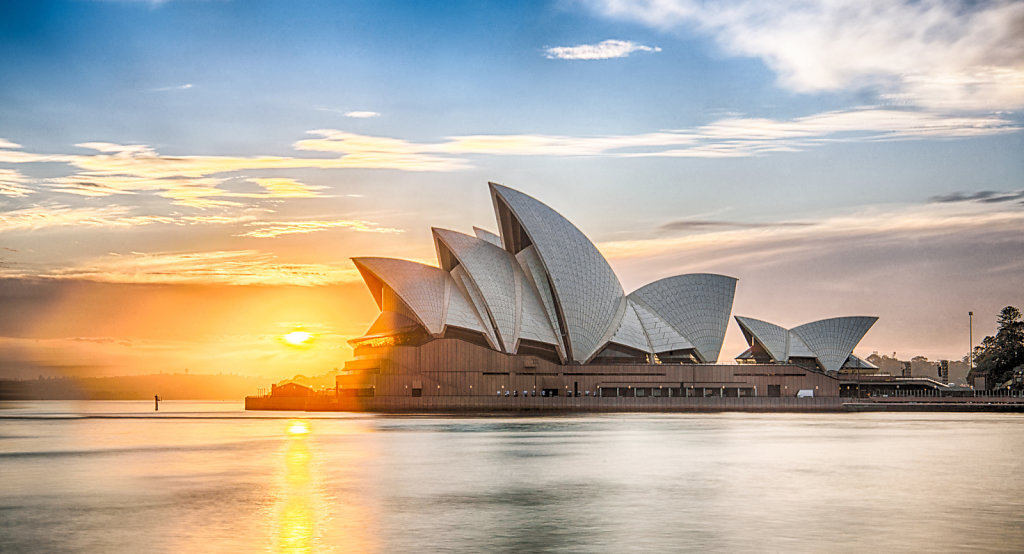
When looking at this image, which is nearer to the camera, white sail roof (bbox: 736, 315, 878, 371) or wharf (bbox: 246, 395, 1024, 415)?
wharf (bbox: 246, 395, 1024, 415)

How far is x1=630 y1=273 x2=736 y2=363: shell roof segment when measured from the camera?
99.0 meters

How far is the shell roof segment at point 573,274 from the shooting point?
87062 mm

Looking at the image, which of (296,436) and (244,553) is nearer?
(244,553)

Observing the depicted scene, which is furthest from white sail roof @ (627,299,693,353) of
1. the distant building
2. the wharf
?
the distant building

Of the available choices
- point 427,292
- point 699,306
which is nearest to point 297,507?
point 427,292

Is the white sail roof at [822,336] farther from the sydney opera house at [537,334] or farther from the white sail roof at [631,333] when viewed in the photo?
the white sail roof at [631,333]

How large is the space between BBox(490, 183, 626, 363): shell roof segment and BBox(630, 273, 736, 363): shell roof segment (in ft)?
18.5

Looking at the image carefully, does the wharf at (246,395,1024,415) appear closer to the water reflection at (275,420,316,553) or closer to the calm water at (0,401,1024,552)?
the calm water at (0,401,1024,552)

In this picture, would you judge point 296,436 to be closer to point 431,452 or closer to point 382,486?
point 431,452

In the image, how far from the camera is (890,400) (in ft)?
325

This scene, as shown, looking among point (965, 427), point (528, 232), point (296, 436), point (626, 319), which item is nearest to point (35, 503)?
point (296, 436)

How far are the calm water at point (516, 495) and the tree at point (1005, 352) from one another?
65.2 meters

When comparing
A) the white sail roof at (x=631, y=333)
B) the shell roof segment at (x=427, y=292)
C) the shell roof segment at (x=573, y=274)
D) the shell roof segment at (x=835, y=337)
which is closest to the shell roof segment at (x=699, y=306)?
the white sail roof at (x=631, y=333)

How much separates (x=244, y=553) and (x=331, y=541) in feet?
5.96
